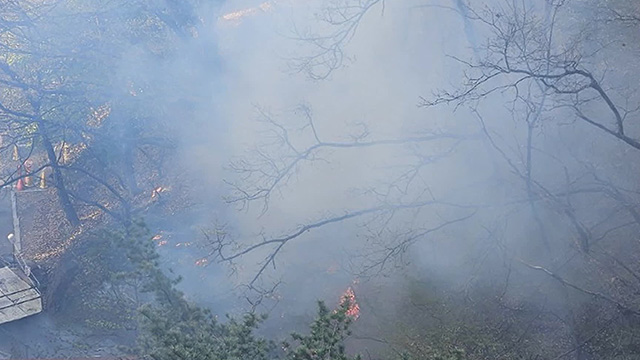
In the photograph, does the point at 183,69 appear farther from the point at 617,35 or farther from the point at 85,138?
the point at 617,35

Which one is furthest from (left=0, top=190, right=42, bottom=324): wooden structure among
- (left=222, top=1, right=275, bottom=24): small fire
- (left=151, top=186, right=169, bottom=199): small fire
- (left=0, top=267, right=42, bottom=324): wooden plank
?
(left=222, top=1, right=275, bottom=24): small fire

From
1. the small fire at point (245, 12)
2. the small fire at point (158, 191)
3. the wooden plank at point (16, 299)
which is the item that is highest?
the small fire at point (245, 12)

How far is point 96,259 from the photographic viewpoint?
943 cm

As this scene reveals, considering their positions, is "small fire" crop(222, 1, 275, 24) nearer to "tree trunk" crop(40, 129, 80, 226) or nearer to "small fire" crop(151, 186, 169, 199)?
"small fire" crop(151, 186, 169, 199)

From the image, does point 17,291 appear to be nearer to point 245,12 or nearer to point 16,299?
point 16,299

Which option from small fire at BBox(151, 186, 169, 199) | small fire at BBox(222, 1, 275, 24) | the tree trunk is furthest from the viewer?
small fire at BBox(222, 1, 275, 24)

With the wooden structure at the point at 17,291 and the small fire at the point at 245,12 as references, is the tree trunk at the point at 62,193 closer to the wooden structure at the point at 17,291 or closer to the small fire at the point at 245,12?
the wooden structure at the point at 17,291

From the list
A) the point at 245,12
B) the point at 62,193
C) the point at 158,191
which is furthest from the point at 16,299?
the point at 245,12

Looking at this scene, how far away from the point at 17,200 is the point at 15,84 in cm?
361

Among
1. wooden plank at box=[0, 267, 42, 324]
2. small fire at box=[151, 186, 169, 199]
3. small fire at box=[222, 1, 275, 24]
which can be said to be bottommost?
wooden plank at box=[0, 267, 42, 324]

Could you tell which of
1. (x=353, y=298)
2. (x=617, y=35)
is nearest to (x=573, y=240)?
(x=353, y=298)

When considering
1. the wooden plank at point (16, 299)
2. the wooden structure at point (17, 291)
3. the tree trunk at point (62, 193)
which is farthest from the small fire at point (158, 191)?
Answer: the wooden plank at point (16, 299)

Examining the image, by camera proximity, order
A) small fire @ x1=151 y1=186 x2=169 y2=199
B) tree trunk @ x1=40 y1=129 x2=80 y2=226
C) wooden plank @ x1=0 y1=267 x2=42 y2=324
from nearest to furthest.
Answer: wooden plank @ x1=0 y1=267 x2=42 y2=324 < tree trunk @ x1=40 y1=129 x2=80 y2=226 < small fire @ x1=151 y1=186 x2=169 y2=199

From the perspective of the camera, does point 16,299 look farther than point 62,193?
No
